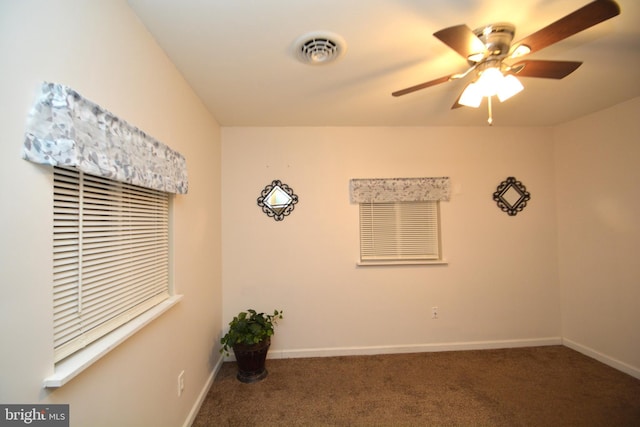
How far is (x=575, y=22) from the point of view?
Result: 41.3 inches

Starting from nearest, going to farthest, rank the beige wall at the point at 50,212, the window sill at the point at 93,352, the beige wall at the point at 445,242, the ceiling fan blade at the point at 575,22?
1. the beige wall at the point at 50,212
2. the window sill at the point at 93,352
3. the ceiling fan blade at the point at 575,22
4. the beige wall at the point at 445,242

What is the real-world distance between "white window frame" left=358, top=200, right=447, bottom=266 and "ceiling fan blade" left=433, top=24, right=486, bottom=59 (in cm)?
179

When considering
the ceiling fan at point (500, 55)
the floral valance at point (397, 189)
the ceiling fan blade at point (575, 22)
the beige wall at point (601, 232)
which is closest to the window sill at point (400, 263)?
the floral valance at point (397, 189)

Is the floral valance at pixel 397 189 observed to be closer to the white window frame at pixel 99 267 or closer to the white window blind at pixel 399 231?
the white window blind at pixel 399 231

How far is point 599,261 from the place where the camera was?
2.63 m

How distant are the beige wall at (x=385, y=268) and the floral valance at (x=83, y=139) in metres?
1.63

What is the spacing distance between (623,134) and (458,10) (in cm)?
242

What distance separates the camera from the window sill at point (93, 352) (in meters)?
0.83

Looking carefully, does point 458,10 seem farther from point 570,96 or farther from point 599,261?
point 599,261

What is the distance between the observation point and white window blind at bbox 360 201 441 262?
2.95m

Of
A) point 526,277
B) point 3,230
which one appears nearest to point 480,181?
point 526,277

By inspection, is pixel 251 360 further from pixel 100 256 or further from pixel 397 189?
pixel 397 189

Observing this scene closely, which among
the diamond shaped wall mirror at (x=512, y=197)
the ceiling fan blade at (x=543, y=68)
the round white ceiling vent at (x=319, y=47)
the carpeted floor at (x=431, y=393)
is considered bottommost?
the carpeted floor at (x=431, y=393)

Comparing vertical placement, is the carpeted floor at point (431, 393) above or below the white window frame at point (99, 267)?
below
